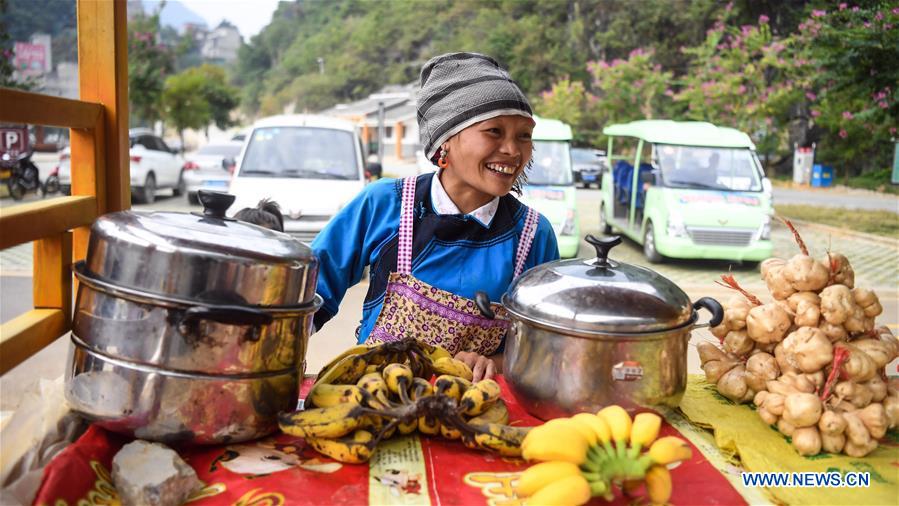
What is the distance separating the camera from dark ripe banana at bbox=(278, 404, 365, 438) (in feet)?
4.59

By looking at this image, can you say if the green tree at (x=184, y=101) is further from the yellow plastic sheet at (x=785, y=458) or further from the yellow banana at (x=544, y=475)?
the yellow banana at (x=544, y=475)

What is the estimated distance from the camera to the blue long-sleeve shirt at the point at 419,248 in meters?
2.12

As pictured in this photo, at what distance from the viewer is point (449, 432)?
150 centimetres

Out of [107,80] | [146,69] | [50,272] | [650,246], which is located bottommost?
[650,246]

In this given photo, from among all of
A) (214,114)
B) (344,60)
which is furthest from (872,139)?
(344,60)

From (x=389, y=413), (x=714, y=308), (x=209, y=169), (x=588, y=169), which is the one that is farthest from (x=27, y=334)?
(x=588, y=169)

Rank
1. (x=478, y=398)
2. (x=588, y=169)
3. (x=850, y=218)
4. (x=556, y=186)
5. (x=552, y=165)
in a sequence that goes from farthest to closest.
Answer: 1. (x=588, y=169)
2. (x=850, y=218)
3. (x=552, y=165)
4. (x=556, y=186)
5. (x=478, y=398)

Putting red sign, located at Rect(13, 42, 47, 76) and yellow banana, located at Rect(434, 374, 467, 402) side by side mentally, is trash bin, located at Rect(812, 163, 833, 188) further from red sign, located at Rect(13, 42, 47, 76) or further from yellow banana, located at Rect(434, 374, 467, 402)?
yellow banana, located at Rect(434, 374, 467, 402)

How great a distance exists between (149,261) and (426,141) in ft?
3.49

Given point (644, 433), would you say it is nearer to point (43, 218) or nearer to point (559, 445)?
point (559, 445)

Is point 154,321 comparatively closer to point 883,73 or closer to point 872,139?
point 883,73

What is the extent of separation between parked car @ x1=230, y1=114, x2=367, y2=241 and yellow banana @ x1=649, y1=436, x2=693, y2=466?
22.4 ft

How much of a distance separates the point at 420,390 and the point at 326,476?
0.28 m

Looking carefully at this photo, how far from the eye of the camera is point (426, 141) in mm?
2156
